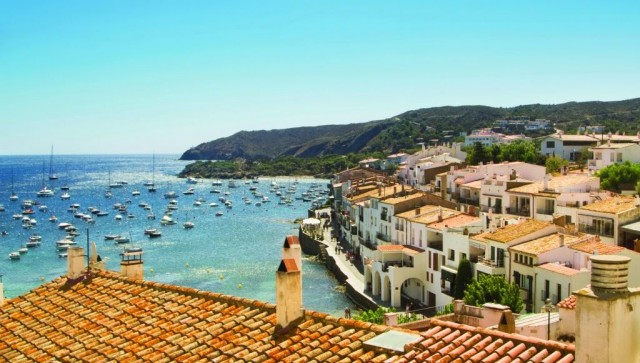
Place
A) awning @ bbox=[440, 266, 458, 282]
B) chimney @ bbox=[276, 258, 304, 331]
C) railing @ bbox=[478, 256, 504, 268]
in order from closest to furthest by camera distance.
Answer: chimney @ bbox=[276, 258, 304, 331] < railing @ bbox=[478, 256, 504, 268] < awning @ bbox=[440, 266, 458, 282]

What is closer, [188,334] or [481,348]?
[481,348]

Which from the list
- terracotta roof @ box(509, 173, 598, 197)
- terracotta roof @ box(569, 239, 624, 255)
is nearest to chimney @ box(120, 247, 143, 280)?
terracotta roof @ box(569, 239, 624, 255)

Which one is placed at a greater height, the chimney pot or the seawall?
the chimney pot

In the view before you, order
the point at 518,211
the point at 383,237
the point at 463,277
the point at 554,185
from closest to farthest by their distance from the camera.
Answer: the point at 463,277
the point at 554,185
the point at 518,211
the point at 383,237

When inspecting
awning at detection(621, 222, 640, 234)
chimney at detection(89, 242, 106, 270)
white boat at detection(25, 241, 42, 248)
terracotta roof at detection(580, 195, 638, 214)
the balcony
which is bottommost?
white boat at detection(25, 241, 42, 248)

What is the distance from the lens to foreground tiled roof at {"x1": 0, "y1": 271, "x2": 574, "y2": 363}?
24.4ft

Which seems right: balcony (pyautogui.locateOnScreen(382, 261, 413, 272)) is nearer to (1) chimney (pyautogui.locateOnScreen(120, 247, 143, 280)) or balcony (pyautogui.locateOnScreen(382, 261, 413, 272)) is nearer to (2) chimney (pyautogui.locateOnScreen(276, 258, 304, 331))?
(1) chimney (pyautogui.locateOnScreen(120, 247, 143, 280))

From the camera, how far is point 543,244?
3338 cm

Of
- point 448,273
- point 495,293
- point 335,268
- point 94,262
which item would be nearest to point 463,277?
point 448,273

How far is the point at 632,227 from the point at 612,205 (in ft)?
9.78

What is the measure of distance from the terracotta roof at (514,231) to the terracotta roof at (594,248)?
3331 mm

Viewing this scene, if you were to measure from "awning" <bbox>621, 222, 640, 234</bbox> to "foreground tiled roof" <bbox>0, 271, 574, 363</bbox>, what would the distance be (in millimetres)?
30209

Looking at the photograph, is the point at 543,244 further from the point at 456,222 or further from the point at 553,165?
the point at 553,165

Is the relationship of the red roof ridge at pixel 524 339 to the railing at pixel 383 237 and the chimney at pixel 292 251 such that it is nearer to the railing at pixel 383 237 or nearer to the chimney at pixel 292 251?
the chimney at pixel 292 251
